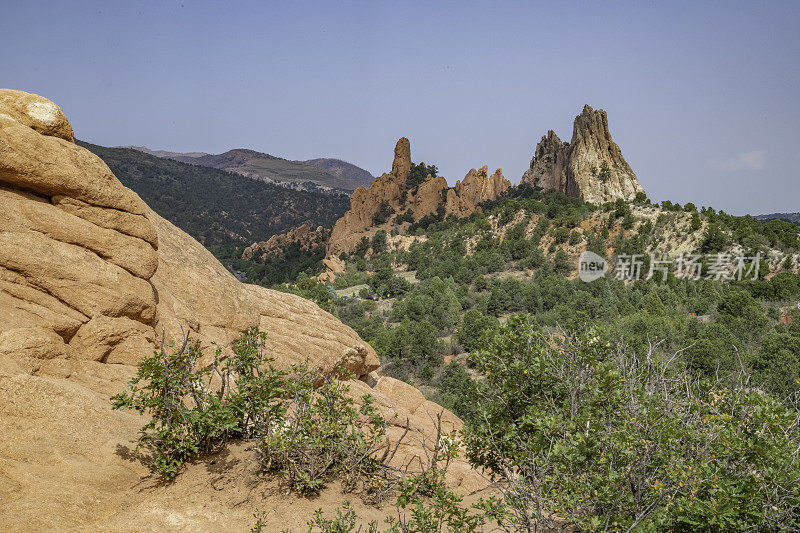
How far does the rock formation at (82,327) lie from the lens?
14.9 ft

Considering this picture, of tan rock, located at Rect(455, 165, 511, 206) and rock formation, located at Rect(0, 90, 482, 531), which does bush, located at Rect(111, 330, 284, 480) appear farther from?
tan rock, located at Rect(455, 165, 511, 206)

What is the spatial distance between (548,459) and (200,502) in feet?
12.4

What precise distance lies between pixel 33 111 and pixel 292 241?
79017 millimetres

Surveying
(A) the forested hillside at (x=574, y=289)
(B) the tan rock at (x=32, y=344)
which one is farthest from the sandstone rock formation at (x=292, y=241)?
(B) the tan rock at (x=32, y=344)

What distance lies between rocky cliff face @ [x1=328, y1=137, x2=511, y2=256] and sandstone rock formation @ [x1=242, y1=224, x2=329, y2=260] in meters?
6.63

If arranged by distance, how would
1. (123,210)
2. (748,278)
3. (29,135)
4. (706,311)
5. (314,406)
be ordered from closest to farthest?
(314,406)
(29,135)
(123,210)
(706,311)
(748,278)

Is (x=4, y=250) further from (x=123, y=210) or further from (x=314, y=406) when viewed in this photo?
(x=314, y=406)

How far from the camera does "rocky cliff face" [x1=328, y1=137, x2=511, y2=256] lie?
3071 inches

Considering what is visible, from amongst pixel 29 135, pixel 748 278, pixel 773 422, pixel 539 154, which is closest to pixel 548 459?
pixel 773 422

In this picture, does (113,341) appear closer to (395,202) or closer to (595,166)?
(395,202)

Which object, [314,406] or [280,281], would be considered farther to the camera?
[280,281]

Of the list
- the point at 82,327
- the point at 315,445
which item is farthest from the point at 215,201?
the point at 315,445

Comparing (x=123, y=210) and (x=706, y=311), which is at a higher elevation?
(x=123, y=210)

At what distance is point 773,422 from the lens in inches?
179
